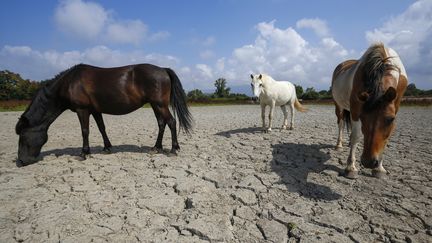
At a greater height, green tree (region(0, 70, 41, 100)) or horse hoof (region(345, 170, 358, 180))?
green tree (region(0, 70, 41, 100))

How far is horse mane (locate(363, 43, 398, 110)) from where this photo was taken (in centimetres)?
297

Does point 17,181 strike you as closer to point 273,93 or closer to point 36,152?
point 36,152

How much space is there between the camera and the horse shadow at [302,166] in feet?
11.3

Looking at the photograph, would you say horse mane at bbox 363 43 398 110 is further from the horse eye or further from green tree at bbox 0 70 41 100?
green tree at bbox 0 70 41 100

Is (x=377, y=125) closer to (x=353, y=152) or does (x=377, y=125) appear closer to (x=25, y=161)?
(x=353, y=152)

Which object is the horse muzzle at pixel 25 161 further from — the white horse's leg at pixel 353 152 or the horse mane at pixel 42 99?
the white horse's leg at pixel 353 152

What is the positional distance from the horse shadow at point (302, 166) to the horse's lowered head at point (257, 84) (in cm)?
200

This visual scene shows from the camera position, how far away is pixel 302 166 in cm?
443

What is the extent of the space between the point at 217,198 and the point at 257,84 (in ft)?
15.6

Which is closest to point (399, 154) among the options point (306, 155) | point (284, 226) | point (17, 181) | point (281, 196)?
point (306, 155)

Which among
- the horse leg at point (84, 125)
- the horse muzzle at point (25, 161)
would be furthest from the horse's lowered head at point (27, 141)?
the horse leg at point (84, 125)

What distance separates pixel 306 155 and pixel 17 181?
16.4ft

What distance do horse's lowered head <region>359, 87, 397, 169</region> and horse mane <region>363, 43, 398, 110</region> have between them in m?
0.04

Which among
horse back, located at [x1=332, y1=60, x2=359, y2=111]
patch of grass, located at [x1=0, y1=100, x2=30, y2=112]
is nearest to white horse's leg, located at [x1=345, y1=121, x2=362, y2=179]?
horse back, located at [x1=332, y1=60, x2=359, y2=111]
